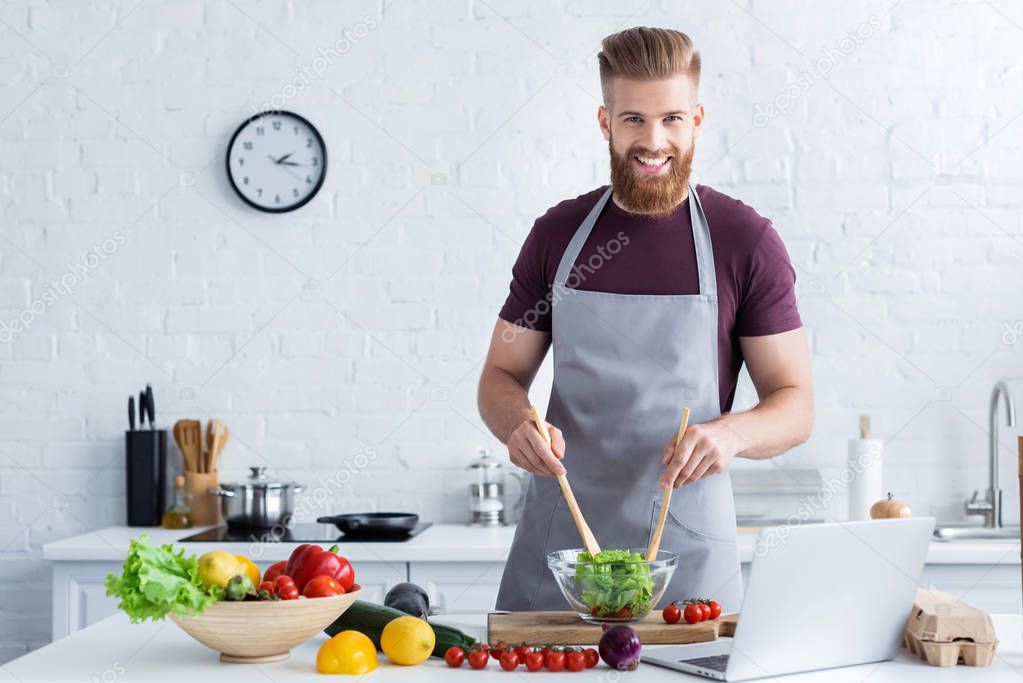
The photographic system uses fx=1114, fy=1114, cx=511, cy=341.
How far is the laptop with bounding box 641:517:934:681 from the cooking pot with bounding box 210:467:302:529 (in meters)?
1.89

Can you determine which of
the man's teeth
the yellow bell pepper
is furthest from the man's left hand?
the yellow bell pepper

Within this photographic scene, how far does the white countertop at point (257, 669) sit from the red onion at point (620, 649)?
16mm

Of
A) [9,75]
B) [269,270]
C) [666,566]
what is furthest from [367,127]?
[666,566]

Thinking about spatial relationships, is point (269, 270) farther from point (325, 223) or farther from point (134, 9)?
point (134, 9)

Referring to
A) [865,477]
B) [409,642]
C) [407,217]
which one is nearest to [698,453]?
[409,642]

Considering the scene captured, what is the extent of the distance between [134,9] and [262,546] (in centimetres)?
185

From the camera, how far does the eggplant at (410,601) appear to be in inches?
70.4

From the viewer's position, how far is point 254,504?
10.6 feet

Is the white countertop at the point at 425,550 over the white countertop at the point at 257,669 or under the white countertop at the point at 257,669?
under

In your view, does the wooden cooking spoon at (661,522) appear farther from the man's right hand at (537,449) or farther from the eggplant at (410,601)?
the eggplant at (410,601)

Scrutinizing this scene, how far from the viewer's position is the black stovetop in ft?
10.2

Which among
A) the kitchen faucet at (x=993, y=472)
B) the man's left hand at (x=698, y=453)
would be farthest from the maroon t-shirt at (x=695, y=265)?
the kitchen faucet at (x=993, y=472)

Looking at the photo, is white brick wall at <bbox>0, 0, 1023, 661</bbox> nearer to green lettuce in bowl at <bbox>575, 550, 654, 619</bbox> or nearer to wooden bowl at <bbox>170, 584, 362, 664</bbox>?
green lettuce in bowl at <bbox>575, 550, 654, 619</bbox>

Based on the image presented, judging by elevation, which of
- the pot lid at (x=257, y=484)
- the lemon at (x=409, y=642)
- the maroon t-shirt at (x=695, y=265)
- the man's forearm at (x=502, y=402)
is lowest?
the lemon at (x=409, y=642)
